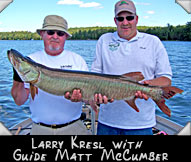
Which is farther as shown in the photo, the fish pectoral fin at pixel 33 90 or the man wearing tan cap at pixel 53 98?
the man wearing tan cap at pixel 53 98

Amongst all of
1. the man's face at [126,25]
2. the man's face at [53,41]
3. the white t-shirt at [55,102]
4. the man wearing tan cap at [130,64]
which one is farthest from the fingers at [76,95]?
the man's face at [126,25]

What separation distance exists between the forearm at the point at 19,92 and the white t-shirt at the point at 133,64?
1057 millimetres

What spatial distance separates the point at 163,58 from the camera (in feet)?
9.81

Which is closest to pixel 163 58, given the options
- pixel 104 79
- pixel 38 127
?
pixel 104 79

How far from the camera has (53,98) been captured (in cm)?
310

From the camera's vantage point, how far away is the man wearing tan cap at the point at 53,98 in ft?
10.0

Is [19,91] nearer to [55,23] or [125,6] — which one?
[55,23]

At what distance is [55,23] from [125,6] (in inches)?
38.9

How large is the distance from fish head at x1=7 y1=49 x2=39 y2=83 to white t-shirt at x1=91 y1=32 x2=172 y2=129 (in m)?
0.87

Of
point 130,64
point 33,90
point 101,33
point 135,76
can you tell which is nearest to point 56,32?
point 33,90

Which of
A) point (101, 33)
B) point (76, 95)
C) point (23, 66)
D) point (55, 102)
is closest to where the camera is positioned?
point (23, 66)

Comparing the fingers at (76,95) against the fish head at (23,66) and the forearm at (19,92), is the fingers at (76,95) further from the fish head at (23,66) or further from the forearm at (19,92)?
the forearm at (19,92)

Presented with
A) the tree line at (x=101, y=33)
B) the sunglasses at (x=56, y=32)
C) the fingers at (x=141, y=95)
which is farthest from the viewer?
the tree line at (x=101, y=33)

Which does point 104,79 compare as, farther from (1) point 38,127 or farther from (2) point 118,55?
(1) point 38,127
